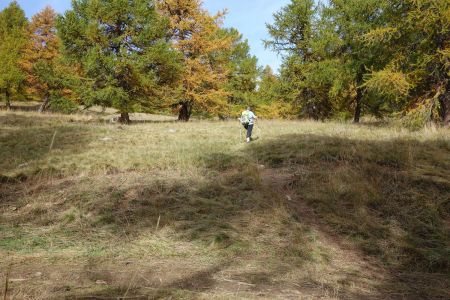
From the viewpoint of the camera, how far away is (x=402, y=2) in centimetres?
1557

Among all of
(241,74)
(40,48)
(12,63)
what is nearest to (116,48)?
(12,63)

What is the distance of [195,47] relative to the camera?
24.4 meters

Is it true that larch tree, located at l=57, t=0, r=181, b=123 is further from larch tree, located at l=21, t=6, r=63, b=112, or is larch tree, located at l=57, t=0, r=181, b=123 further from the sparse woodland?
larch tree, located at l=21, t=6, r=63, b=112

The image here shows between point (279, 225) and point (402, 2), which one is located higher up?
point (402, 2)

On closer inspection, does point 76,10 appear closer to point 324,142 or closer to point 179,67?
point 179,67

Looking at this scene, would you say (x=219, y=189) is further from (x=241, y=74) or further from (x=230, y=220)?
(x=241, y=74)

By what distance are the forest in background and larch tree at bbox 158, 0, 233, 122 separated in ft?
0.24

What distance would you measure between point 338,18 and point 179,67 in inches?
430

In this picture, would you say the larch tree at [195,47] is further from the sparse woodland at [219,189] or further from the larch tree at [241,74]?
the larch tree at [241,74]

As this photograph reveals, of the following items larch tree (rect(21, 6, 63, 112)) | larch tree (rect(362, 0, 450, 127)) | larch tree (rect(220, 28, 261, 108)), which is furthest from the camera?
larch tree (rect(220, 28, 261, 108))

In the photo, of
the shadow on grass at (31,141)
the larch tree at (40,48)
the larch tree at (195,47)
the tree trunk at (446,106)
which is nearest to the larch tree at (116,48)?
the larch tree at (195,47)

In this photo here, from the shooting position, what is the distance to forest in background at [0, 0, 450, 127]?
15125 millimetres

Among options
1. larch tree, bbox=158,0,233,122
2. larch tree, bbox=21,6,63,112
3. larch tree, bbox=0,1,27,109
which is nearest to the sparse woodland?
larch tree, bbox=158,0,233,122

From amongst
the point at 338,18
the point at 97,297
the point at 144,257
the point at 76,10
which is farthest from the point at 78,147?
the point at 338,18
